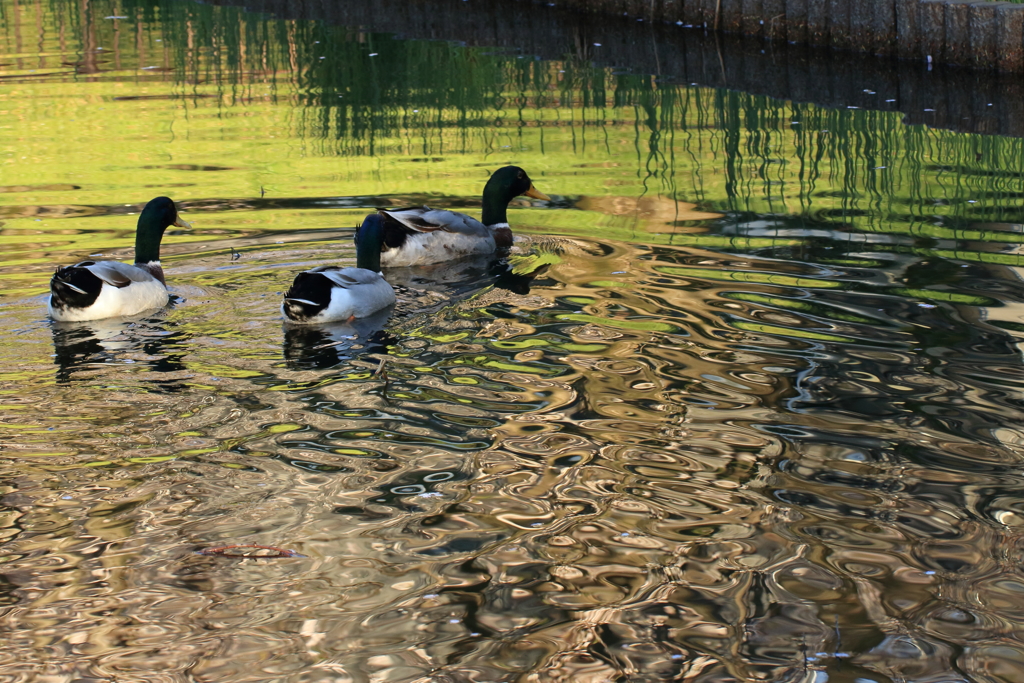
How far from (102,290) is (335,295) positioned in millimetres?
1397

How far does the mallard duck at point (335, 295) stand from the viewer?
23.6ft

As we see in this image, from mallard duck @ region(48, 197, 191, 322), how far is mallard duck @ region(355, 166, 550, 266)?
1765 mm

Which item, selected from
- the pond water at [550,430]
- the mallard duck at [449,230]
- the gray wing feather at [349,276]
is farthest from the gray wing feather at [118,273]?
the mallard duck at [449,230]

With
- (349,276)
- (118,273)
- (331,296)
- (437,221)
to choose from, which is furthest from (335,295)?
(437,221)

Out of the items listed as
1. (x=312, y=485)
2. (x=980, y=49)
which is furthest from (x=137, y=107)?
(x=312, y=485)

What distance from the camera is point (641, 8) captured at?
17766mm

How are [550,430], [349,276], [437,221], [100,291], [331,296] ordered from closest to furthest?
1. [550,430]
2. [331,296]
3. [100,291]
4. [349,276]
5. [437,221]

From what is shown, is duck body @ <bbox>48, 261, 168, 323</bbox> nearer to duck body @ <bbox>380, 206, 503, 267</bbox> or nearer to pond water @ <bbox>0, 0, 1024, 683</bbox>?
pond water @ <bbox>0, 0, 1024, 683</bbox>

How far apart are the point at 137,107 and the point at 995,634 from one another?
39.6ft

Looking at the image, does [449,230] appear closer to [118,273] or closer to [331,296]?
[331,296]

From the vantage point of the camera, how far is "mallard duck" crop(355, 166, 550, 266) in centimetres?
905

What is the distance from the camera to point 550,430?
→ 556cm

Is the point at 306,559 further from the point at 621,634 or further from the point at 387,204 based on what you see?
the point at 387,204

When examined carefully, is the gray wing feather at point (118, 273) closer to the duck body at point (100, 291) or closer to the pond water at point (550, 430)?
the duck body at point (100, 291)
